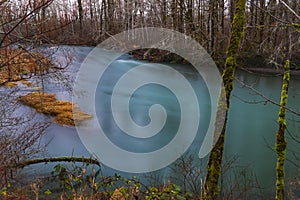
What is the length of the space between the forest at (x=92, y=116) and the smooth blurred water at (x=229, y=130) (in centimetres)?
5

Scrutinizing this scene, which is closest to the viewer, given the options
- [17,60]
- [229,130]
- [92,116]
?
[17,60]

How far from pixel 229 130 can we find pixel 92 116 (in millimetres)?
3769

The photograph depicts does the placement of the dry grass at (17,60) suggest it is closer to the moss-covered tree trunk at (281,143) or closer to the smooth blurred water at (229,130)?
the smooth blurred water at (229,130)

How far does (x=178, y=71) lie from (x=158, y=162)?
31.2 feet

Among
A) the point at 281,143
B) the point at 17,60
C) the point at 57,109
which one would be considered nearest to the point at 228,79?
the point at 281,143

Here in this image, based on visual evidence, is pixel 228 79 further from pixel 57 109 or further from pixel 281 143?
pixel 57 109

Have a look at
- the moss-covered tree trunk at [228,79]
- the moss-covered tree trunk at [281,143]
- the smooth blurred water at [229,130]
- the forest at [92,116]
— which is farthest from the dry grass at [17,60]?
the moss-covered tree trunk at [281,143]

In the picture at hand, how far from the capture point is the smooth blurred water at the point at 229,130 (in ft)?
20.0

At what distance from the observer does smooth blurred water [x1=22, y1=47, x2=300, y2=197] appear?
611cm

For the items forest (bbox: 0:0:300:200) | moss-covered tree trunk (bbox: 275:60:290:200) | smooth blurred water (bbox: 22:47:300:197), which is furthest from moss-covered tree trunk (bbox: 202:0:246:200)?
moss-covered tree trunk (bbox: 275:60:290:200)

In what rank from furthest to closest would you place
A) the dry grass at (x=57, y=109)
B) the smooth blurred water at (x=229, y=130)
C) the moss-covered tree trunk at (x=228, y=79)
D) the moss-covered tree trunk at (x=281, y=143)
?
the dry grass at (x=57, y=109), the smooth blurred water at (x=229, y=130), the moss-covered tree trunk at (x=281, y=143), the moss-covered tree trunk at (x=228, y=79)

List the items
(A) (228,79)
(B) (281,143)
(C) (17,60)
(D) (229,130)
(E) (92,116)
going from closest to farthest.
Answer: (C) (17,60) → (A) (228,79) → (B) (281,143) → (D) (229,130) → (E) (92,116)

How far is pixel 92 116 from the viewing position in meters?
8.97

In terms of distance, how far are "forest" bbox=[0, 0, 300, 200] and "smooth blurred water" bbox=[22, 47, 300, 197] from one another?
0.16ft
